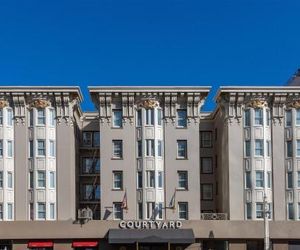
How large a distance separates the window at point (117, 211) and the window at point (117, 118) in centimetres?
773

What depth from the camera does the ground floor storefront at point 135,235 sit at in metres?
64.5

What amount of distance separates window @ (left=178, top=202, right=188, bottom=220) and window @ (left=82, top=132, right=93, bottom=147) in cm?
1380

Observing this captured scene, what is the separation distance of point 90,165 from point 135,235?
13.2 meters

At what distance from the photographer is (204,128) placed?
7475cm

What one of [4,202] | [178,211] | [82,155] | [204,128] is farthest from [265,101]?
[4,202]

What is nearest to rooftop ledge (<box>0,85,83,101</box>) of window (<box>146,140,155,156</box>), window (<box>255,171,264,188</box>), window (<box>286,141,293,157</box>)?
window (<box>146,140,155,156</box>)

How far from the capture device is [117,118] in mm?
68938

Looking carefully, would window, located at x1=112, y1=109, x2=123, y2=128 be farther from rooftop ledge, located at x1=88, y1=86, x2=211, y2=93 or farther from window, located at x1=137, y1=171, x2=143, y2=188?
window, located at x1=137, y1=171, x2=143, y2=188

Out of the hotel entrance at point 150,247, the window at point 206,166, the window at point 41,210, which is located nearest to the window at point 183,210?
the hotel entrance at point 150,247

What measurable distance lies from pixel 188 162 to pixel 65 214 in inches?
512

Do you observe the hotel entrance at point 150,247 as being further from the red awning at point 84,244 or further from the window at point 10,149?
the window at point 10,149

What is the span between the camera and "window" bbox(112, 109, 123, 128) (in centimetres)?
6881

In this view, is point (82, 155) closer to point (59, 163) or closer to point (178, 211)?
point (59, 163)

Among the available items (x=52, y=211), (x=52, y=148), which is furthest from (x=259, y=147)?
(x=52, y=211)
